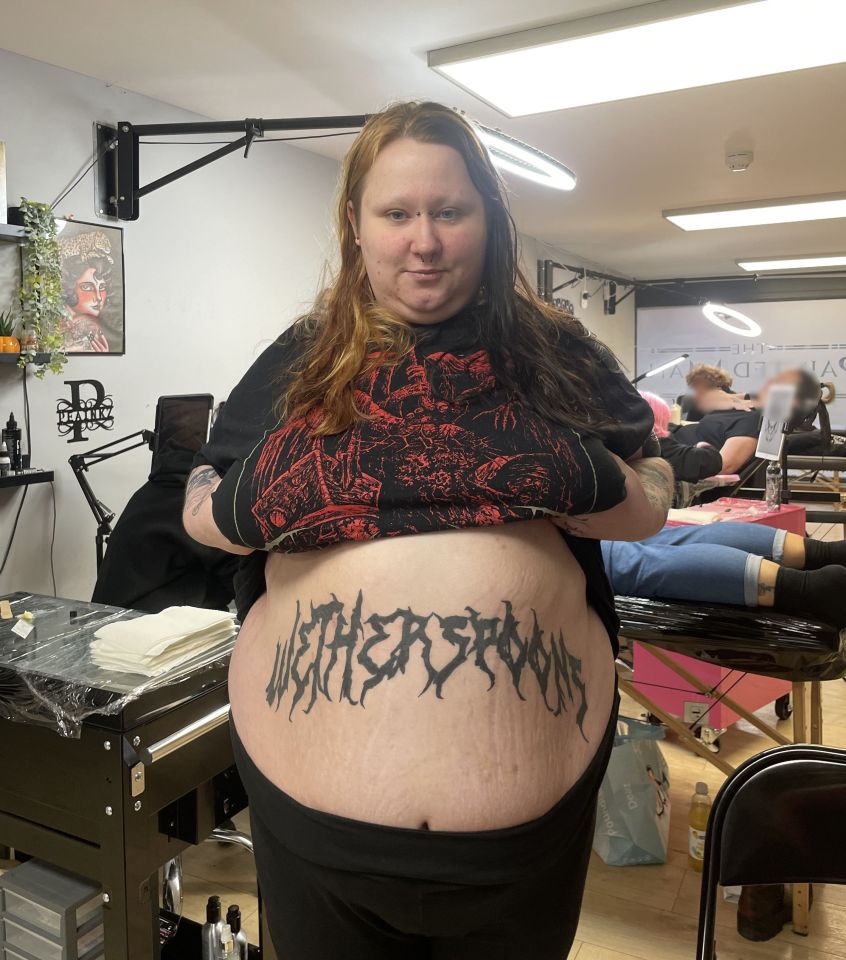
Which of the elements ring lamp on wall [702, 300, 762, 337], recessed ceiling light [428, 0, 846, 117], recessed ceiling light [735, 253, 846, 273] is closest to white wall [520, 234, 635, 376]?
ring lamp on wall [702, 300, 762, 337]

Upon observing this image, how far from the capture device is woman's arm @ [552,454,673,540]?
2.86 feet

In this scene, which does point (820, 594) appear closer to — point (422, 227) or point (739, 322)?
point (422, 227)

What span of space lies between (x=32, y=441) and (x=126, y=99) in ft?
4.75

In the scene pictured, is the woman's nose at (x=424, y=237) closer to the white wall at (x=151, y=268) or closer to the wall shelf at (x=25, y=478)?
the white wall at (x=151, y=268)

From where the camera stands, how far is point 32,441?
2.95m

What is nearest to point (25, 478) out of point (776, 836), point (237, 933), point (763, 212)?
point (237, 933)

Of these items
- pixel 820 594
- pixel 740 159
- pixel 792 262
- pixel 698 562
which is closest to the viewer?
pixel 820 594

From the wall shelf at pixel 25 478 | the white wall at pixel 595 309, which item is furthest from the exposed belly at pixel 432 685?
the white wall at pixel 595 309

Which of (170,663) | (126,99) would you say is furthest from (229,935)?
(126,99)

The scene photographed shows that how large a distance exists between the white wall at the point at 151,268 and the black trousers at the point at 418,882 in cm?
199

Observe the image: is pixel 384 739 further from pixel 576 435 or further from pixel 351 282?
pixel 351 282

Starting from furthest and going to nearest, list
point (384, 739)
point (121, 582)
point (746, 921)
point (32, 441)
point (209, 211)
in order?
point (209, 211), point (32, 441), point (121, 582), point (746, 921), point (384, 739)

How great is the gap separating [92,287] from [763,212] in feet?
13.5

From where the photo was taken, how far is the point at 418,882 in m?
0.76
